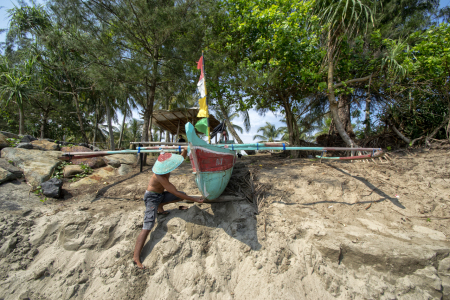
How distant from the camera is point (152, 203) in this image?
339 cm

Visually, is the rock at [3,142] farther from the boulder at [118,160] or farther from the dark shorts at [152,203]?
the dark shorts at [152,203]

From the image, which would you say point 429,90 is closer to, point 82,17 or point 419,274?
point 419,274

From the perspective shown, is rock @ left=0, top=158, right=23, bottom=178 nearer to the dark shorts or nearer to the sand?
the sand

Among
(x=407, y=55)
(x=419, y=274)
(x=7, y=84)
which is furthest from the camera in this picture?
(x=7, y=84)

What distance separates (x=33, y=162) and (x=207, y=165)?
5.23 m

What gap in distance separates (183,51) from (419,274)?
830 centimetres

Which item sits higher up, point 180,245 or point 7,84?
point 7,84

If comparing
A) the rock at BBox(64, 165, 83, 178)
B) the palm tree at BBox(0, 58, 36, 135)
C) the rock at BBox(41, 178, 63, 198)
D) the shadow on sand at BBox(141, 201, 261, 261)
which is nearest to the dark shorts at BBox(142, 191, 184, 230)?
the shadow on sand at BBox(141, 201, 261, 261)

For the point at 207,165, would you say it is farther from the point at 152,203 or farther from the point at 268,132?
the point at 268,132

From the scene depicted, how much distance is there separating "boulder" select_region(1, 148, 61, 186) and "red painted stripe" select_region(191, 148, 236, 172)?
14.4ft

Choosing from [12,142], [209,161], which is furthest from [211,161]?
[12,142]

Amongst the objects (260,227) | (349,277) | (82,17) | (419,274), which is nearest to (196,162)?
(260,227)

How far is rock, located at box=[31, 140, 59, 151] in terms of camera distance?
251 inches

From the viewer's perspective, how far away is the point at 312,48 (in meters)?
6.98
